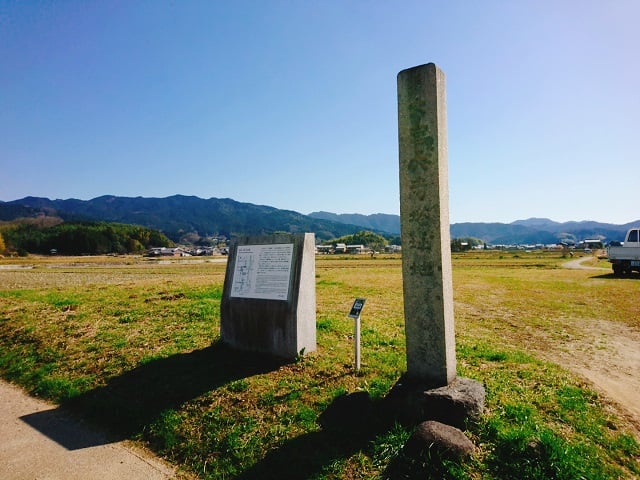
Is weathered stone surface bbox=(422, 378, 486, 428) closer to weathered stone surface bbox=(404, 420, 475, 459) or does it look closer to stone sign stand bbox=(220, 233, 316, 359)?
weathered stone surface bbox=(404, 420, 475, 459)

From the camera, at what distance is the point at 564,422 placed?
5.15 meters

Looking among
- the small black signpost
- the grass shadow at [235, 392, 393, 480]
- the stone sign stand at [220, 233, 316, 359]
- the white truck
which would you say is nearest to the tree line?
the stone sign stand at [220, 233, 316, 359]

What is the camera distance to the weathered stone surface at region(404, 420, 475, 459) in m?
4.17

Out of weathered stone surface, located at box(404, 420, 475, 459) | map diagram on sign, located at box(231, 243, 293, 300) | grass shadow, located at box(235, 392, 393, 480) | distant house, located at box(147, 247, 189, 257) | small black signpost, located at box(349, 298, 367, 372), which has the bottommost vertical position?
distant house, located at box(147, 247, 189, 257)

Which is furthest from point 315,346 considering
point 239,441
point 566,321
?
point 566,321

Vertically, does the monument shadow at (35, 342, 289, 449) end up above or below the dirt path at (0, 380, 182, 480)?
above

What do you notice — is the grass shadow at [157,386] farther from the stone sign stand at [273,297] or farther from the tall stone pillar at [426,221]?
the tall stone pillar at [426,221]

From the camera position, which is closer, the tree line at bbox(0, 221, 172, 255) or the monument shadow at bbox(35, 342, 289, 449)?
the monument shadow at bbox(35, 342, 289, 449)

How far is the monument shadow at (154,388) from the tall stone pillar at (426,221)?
3107 millimetres

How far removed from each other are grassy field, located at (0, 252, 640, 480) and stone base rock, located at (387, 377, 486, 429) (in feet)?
0.64

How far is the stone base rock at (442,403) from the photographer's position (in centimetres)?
489

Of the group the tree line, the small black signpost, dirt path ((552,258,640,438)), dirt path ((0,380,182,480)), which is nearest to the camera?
dirt path ((0,380,182,480))

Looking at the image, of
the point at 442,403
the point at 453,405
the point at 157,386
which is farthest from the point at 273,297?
the point at 453,405

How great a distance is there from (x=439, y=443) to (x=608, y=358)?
21.4ft
